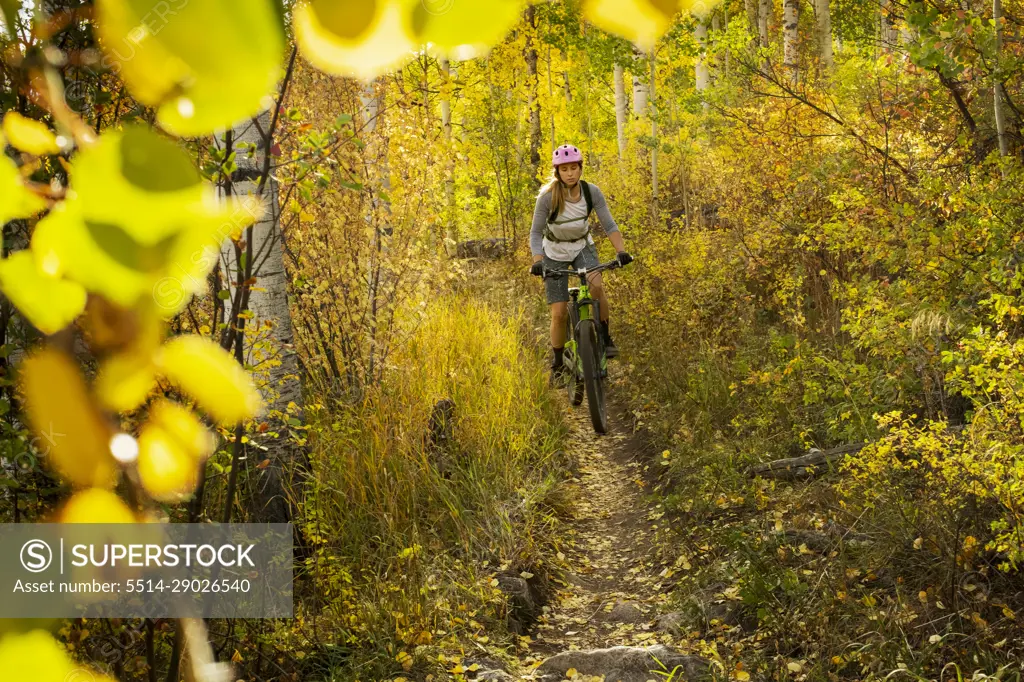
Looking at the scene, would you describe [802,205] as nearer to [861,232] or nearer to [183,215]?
[861,232]

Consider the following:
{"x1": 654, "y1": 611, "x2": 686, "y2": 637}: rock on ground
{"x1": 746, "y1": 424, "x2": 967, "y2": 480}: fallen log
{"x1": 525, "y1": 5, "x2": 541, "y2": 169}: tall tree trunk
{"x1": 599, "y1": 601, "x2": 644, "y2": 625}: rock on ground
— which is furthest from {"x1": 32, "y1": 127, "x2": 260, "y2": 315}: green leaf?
{"x1": 525, "y1": 5, "x2": 541, "y2": 169}: tall tree trunk

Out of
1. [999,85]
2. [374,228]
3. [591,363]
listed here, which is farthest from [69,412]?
[591,363]

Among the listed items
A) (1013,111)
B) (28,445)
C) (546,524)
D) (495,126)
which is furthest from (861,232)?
(495,126)

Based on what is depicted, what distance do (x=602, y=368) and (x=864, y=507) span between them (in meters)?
2.40

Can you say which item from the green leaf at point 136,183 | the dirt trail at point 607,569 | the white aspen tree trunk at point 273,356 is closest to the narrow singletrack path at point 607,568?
the dirt trail at point 607,569

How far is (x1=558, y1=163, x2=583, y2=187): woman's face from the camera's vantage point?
5203 mm

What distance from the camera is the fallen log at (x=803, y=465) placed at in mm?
3818

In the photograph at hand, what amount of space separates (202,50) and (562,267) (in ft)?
16.9

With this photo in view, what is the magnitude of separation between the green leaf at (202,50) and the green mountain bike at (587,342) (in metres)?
4.81

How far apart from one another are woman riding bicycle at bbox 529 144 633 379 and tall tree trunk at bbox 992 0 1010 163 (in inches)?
94.1

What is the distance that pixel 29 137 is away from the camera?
391 mm

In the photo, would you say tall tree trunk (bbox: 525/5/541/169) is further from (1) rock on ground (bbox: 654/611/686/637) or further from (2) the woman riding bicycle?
(1) rock on ground (bbox: 654/611/686/637)

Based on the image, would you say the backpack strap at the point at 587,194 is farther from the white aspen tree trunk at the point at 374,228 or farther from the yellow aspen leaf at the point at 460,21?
the yellow aspen leaf at the point at 460,21

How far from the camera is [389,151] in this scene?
4.89 m
